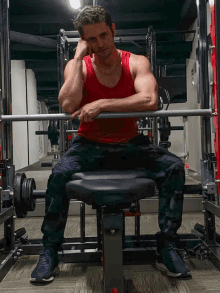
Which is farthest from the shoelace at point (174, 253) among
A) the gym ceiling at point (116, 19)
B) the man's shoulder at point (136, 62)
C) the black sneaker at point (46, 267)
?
the gym ceiling at point (116, 19)

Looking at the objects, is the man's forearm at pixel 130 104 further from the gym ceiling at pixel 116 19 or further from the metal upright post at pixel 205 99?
the gym ceiling at pixel 116 19

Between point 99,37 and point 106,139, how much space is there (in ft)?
1.77

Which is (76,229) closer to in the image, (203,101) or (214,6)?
(203,101)

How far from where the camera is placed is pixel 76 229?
275cm

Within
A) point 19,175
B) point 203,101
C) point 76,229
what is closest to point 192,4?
point 203,101

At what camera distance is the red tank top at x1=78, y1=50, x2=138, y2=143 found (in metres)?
1.83

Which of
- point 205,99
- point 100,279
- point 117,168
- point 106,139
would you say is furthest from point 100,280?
point 205,99

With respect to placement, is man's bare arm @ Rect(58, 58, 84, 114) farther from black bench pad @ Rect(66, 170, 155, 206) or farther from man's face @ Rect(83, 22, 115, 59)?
black bench pad @ Rect(66, 170, 155, 206)

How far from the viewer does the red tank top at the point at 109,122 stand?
1.83 metres

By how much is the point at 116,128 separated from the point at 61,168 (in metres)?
0.39

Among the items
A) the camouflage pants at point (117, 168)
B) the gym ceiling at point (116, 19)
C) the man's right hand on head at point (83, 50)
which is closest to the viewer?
the camouflage pants at point (117, 168)

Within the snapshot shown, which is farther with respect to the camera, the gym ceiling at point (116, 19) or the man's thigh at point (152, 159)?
the gym ceiling at point (116, 19)

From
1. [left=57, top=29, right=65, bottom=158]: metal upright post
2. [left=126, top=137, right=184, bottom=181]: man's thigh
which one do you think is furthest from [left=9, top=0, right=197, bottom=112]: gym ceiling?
[left=126, top=137, right=184, bottom=181]: man's thigh

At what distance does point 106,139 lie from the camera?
1.81m
